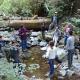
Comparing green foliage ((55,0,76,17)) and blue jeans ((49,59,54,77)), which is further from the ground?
blue jeans ((49,59,54,77))

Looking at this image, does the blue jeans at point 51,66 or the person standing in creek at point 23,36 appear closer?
the blue jeans at point 51,66

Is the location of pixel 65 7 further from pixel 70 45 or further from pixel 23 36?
pixel 70 45

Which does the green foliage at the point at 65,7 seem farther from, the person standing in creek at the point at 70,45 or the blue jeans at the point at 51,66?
the blue jeans at the point at 51,66

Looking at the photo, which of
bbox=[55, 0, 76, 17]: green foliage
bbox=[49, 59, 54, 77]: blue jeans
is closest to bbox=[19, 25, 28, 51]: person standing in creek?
bbox=[49, 59, 54, 77]: blue jeans

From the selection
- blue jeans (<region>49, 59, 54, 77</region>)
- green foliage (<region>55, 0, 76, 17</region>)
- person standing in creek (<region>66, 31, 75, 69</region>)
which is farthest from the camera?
green foliage (<region>55, 0, 76, 17</region>)

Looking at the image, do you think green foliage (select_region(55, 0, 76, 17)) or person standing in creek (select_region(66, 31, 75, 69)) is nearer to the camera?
person standing in creek (select_region(66, 31, 75, 69))

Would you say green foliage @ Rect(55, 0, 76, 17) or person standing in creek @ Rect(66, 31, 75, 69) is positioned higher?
person standing in creek @ Rect(66, 31, 75, 69)

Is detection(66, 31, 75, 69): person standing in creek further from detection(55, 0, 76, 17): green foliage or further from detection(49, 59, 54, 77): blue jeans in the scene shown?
detection(55, 0, 76, 17): green foliage

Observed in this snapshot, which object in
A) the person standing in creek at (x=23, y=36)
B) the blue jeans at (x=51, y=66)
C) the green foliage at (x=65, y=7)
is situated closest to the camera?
the blue jeans at (x=51, y=66)

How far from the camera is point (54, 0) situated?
928 inches

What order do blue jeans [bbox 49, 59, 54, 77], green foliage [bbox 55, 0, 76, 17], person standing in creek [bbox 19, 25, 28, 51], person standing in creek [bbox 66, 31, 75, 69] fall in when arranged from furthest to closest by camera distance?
green foliage [bbox 55, 0, 76, 17], person standing in creek [bbox 19, 25, 28, 51], person standing in creek [bbox 66, 31, 75, 69], blue jeans [bbox 49, 59, 54, 77]

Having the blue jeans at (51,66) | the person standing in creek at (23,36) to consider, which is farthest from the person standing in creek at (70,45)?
the person standing in creek at (23,36)

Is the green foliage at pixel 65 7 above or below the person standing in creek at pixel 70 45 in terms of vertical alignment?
below

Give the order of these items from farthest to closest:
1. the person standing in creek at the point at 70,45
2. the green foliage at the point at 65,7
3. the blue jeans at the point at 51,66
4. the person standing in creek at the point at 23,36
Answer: the green foliage at the point at 65,7 → the person standing in creek at the point at 23,36 → the person standing in creek at the point at 70,45 → the blue jeans at the point at 51,66
